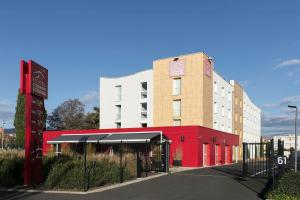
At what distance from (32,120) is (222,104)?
40.0 meters

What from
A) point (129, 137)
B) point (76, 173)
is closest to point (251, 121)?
point (129, 137)

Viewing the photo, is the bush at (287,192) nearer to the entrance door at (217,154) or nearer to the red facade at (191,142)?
the red facade at (191,142)

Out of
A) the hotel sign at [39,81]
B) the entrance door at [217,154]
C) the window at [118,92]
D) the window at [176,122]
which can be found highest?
the window at [118,92]

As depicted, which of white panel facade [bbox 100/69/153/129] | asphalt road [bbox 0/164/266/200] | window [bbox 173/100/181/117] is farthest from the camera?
white panel facade [bbox 100/69/153/129]

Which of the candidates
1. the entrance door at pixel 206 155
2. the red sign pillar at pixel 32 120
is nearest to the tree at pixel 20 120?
the entrance door at pixel 206 155

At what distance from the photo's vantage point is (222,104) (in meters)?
55.1

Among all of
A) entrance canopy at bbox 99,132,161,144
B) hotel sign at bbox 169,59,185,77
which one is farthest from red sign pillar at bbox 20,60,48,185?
hotel sign at bbox 169,59,185,77

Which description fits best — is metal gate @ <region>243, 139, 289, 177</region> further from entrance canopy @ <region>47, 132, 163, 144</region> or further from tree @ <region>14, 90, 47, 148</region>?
tree @ <region>14, 90, 47, 148</region>

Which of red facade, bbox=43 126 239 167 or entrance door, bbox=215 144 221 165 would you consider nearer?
red facade, bbox=43 126 239 167

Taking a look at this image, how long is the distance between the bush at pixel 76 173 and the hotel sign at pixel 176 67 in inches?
1118

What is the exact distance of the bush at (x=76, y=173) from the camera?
Result: 1641 centimetres

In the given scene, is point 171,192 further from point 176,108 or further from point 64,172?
point 176,108

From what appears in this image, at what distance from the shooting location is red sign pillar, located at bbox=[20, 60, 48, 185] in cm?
1709

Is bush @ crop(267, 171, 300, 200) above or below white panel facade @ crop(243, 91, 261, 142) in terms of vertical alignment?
below
